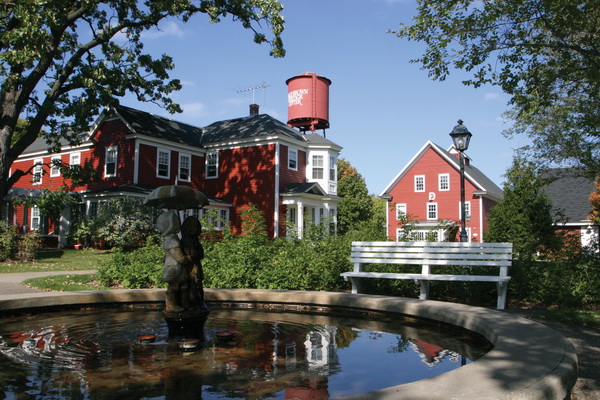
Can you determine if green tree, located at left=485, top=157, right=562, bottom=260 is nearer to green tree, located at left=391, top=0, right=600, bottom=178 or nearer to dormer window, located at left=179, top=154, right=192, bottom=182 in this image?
green tree, located at left=391, top=0, right=600, bottom=178

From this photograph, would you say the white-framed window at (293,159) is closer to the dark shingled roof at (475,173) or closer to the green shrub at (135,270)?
the dark shingled roof at (475,173)

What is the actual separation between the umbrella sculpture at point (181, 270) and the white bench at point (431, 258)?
399 centimetres

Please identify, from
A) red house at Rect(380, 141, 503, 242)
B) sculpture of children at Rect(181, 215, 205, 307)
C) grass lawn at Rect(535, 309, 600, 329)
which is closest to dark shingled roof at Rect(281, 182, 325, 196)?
red house at Rect(380, 141, 503, 242)

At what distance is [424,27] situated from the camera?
38.7 ft

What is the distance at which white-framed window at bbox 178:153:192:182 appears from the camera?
104 ft

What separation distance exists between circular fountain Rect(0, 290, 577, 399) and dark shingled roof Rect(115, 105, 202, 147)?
23.9m

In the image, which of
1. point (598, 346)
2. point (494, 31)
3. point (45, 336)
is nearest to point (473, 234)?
point (494, 31)

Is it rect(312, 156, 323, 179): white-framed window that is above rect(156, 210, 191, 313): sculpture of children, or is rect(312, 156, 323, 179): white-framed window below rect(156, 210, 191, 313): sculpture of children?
above

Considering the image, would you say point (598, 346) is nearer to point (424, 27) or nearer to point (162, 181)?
point (424, 27)

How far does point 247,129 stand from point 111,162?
910 centimetres

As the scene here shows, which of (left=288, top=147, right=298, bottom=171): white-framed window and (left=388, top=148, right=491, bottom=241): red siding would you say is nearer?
(left=288, top=147, right=298, bottom=171): white-framed window

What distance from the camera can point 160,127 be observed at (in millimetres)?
31922

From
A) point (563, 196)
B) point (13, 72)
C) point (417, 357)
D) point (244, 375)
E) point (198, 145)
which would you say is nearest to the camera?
point (244, 375)

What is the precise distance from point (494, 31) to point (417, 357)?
9.50m
